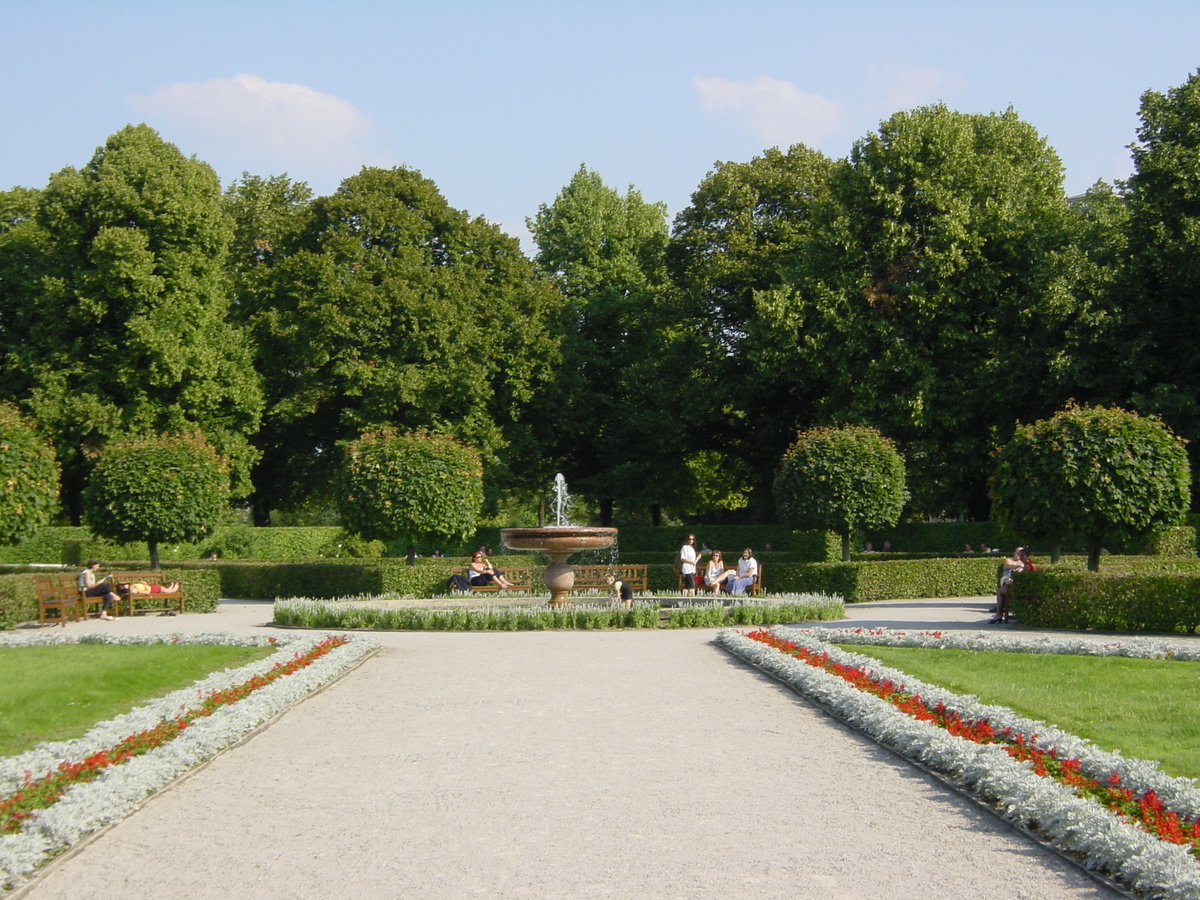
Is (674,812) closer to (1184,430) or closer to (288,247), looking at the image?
(1184,430)

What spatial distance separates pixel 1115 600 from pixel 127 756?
14.1 m

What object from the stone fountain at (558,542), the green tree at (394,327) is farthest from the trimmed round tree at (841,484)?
the green tree at (394,327)

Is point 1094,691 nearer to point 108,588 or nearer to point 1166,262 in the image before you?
point 108,588

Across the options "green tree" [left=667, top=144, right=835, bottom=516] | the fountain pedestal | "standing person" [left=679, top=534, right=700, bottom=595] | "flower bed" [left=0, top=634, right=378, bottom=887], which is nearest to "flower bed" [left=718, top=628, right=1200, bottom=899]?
"flower bed" [left=0, top=634, right=378, bottom=887]

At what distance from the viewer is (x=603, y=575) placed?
84.3 ft

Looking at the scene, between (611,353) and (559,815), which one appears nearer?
(559,815)

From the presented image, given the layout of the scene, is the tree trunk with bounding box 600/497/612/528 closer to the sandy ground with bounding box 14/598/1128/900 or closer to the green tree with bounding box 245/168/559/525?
the green tree with bounding box 245/168/559/525

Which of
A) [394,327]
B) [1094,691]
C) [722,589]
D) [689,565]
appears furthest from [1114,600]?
[394,327]

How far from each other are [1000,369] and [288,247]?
23131 millimetres

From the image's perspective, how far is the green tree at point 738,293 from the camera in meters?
37.0

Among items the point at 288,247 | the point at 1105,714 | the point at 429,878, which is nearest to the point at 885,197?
the point at 288,247

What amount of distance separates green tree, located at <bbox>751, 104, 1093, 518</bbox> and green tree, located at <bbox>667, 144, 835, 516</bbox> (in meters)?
2.58

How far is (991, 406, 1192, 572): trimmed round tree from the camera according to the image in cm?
1867

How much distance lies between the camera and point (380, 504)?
25859mm
